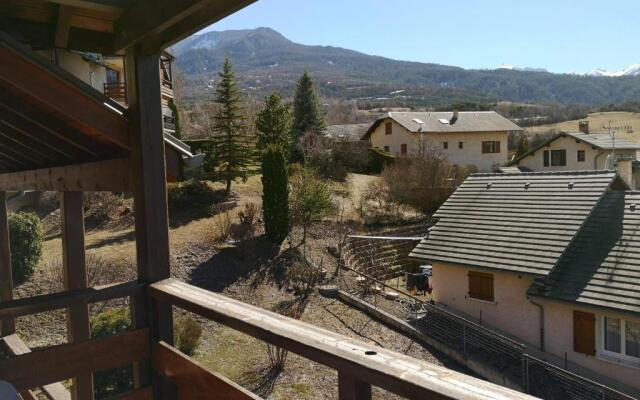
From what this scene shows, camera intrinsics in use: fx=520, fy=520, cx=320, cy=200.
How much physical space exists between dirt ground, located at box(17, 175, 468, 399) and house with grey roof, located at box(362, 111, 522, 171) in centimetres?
2060

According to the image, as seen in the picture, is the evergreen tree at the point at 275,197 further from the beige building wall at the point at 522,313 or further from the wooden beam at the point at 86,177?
the wooden beam at the point at 86,177

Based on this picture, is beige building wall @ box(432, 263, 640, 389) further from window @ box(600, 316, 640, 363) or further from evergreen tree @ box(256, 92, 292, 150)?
evergreen tree @ box(256, 92, 292, 150)

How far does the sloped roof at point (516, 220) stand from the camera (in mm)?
12969

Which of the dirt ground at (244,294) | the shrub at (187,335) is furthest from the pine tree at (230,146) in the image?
the shrub at (187,335)

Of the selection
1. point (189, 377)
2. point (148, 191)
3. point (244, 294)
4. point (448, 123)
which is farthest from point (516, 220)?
point (448, 123)

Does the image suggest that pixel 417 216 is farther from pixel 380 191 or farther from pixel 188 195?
pixel 188 195

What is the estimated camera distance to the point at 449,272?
14.4 metres

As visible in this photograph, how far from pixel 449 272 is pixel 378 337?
3414 mm

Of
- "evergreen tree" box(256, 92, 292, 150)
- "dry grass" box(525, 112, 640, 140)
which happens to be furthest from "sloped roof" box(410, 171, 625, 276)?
"dry grass" box(525, 112, 640, 140)

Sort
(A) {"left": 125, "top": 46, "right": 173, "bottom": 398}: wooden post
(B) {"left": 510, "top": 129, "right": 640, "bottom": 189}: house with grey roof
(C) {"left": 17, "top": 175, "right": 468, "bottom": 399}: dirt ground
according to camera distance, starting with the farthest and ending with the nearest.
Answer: (B) {"left": 510, "top": 129, "right": 640, "bottom": 189}: house with grey roof, (C) {"left": 17, "top": 175, "right": 468, "bottom": 399}: dirt ground, (A) {"left": 125, "top": 46, "right": 173, "bottom": 398}: wooden post

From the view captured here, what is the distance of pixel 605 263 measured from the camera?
11984mm

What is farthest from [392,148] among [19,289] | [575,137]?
[19,289]

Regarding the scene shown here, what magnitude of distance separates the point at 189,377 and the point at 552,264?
11564 millimetres

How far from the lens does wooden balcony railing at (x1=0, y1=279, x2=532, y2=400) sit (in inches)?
48.9
